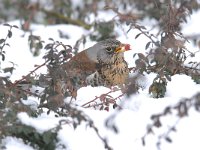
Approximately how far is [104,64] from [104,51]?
0.15 m

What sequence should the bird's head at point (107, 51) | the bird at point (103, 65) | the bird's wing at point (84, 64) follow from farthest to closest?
the bird's head at point (107, 51) → the bird at point (103, 65) → the bird's wing at point (84, 64)

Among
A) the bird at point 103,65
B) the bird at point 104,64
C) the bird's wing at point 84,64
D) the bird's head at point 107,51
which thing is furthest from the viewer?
the bird's head at point 107,51

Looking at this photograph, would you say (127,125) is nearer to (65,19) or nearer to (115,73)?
(115,73)

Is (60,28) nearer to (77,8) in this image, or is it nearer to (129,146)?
(77,8)

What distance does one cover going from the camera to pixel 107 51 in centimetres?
599

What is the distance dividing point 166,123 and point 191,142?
0.66 ft

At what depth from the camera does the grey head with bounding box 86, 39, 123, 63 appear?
5.96 metres

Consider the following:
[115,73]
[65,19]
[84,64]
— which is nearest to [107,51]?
[115,73]

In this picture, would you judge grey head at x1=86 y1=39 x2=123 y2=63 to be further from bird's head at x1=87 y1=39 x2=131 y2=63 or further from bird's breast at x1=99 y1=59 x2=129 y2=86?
bird's breast at x1=99 y1=59 x2=129 y2=86

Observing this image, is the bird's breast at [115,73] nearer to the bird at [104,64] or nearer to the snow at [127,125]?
the bird at [104,64]

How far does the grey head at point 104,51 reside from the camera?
235 inches

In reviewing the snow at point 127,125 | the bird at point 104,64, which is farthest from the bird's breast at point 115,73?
the snow at point 127,125

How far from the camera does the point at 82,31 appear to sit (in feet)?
25.7

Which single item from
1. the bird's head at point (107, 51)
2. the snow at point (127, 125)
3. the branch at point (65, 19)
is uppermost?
the branch at point (65, 19)
